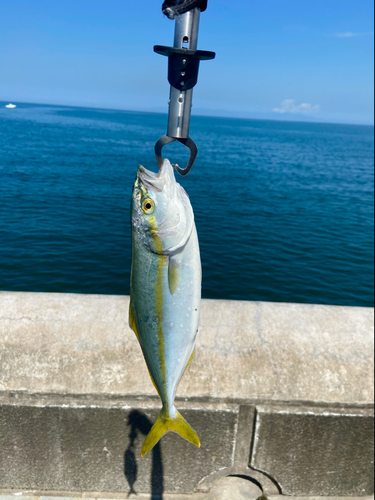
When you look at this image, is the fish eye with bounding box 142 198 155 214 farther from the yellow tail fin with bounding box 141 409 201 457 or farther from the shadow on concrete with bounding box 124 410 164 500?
the shadow on concrete with bounding box 124 410 164 500

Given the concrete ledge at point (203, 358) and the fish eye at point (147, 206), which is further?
the concrete ledge at point (203, 358)

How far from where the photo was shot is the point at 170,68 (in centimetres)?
239

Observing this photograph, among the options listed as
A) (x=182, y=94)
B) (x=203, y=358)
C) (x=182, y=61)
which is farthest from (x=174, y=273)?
(x=203, y=358)

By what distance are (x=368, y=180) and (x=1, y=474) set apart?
157 ft

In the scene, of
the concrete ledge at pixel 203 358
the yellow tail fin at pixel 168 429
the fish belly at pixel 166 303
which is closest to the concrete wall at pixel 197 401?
the concrete ledge at pixel 203 358

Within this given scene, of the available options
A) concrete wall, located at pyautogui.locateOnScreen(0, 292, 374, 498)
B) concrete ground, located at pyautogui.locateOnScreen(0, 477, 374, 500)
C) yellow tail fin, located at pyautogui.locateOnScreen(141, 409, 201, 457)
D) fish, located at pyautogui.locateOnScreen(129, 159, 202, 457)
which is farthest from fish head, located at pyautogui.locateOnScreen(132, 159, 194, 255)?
concrete ground, located at pyautogui.locateOnScreen(0, 477, 374, 500)

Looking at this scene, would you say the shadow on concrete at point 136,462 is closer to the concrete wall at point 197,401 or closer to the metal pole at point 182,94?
→ the concrete wall at point 197,401

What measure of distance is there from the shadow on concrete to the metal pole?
9.51 feet

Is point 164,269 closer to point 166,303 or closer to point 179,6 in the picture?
point 166,303

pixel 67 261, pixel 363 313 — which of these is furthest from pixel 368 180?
pixel 363 313

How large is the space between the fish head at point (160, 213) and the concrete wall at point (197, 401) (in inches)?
78.5

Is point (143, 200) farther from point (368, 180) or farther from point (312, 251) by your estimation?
point (368, 180)

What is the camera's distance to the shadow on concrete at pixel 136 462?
13.6 ft

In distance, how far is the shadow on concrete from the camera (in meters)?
4.13
